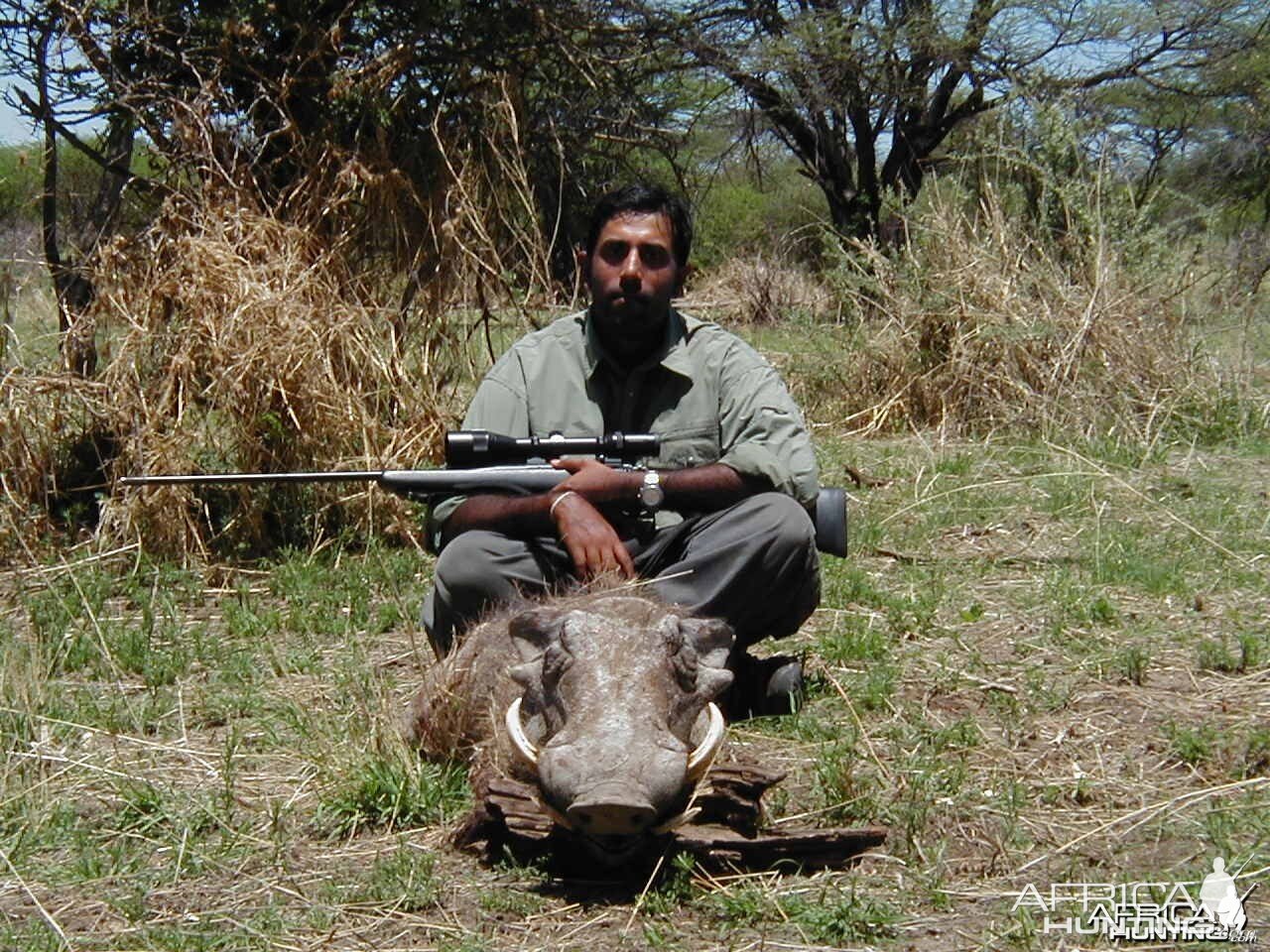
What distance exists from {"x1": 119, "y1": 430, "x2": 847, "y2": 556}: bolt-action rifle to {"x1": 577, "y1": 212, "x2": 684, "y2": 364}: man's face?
1.23ft

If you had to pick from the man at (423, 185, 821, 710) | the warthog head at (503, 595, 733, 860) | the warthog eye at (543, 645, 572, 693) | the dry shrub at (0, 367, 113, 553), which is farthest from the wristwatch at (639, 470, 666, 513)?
the dry shrub at (0, 367, 113, 553)

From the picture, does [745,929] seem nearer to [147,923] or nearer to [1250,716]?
[147,923]

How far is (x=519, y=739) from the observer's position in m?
3.09

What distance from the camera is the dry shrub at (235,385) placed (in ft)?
20.8

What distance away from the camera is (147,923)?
3.07 m

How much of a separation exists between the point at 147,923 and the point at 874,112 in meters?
15.3

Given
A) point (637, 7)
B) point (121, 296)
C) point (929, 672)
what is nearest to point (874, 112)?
point (637, 7)

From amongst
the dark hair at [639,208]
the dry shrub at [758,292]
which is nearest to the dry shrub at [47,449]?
the dark hair at [639,208]

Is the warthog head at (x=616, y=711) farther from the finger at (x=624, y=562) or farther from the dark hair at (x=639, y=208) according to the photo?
the dark hair at (x=639, y=208)

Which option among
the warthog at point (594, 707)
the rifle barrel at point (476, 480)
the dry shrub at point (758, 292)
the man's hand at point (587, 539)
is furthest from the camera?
the dry shrub at point (758, 292)

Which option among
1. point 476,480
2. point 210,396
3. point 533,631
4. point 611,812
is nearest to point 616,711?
point 611,812

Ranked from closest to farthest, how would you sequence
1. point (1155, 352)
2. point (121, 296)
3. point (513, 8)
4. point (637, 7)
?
1. point (121, 296)
2. point (513, 8)
3. point (637, 7)
4. point (1155, 352)

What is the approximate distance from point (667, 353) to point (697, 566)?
0.80 metres

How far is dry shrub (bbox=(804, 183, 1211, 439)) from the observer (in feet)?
27.5
